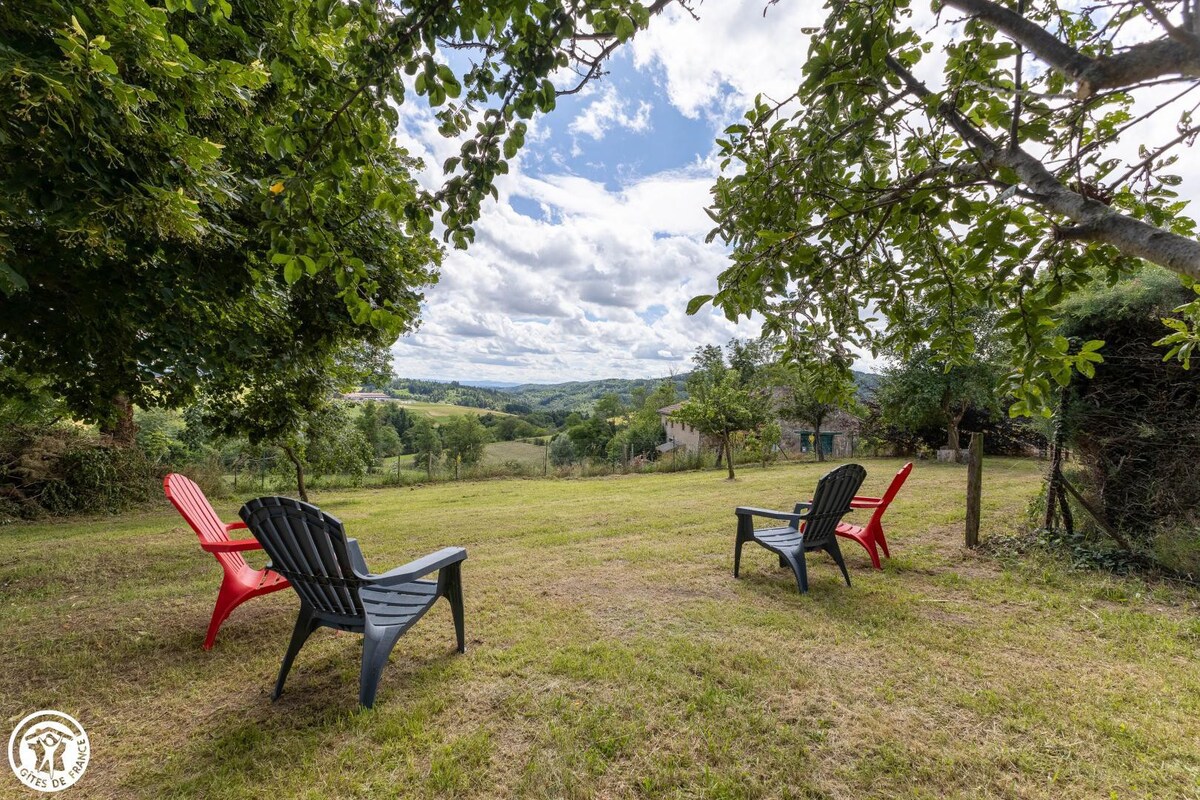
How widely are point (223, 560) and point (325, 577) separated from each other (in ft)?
4.45

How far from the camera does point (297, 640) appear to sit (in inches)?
101

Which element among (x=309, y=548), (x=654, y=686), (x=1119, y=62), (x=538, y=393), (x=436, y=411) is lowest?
(x=654, y=686)

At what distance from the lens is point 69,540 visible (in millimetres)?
6773

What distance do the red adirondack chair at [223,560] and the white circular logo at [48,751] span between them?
0.77m

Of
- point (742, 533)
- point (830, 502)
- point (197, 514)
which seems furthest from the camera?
point (742, 533)

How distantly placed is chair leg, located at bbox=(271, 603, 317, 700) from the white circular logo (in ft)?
2.34

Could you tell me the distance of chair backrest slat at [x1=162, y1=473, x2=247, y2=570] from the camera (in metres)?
3.19

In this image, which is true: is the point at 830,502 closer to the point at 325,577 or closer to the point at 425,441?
the point at 325,577

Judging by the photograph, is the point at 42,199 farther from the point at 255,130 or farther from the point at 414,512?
the point at 414,512

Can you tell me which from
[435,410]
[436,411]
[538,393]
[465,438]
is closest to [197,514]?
[465,438]

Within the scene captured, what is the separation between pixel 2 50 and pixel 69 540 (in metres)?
7.93

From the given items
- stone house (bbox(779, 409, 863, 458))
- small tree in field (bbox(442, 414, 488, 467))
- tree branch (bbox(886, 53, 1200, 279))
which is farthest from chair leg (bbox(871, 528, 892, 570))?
small tree in field (bbox(442, 414, 488, 467))

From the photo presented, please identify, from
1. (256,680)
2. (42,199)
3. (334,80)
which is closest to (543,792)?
(256,680)

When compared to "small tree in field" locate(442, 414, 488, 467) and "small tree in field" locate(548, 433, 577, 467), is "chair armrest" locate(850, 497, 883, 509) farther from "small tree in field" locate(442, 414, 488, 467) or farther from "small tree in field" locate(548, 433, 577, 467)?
"small tree in field" locate(548, 433, 577, 467)
